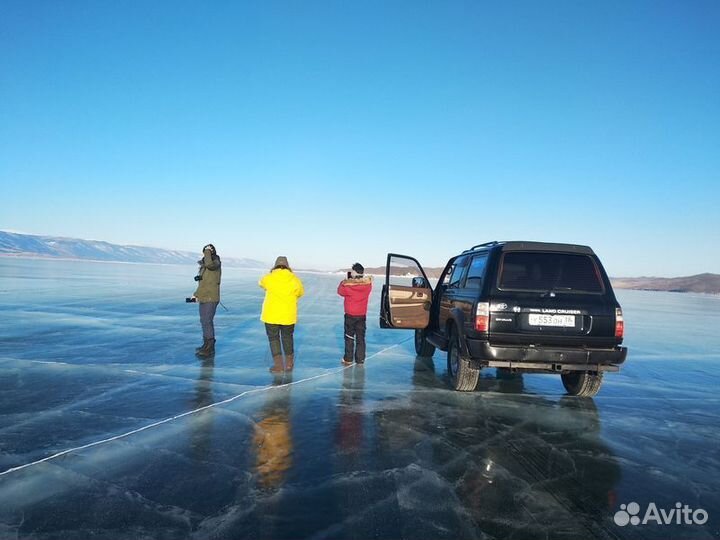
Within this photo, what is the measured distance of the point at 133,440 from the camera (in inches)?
166

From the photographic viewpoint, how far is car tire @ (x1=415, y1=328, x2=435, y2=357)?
29.5 ft

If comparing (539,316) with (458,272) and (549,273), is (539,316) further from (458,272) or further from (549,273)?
(458,272)

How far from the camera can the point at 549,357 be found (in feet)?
18.1

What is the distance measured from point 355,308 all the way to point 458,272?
73.8 inches

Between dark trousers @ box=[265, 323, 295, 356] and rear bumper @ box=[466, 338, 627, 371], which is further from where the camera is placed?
dark trousers @ box=[265, 323, 295, 356]

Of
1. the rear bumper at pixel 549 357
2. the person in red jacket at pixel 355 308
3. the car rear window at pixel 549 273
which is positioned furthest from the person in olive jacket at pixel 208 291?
the car rear window at pixel 549 273

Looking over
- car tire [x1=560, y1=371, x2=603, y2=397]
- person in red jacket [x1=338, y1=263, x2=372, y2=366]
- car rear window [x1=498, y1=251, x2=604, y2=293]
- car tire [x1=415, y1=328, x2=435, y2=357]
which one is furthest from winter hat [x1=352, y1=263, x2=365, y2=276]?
car tire [x1=560, y1=371, x2=603, y2=397]

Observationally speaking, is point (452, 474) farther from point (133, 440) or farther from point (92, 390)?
point (92, 390)

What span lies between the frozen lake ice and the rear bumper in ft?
1.98

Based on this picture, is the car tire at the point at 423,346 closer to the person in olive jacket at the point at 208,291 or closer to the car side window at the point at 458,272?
the car side window at the point at 458,272

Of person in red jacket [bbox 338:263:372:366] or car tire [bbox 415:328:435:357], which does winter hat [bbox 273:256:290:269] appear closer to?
person in red jacket [bbox 338:263:372:366]

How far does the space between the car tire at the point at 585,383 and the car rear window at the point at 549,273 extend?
4.55 ft

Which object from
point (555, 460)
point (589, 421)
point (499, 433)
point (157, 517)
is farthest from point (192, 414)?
point (589, 421)

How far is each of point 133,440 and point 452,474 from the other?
9.56 ft
